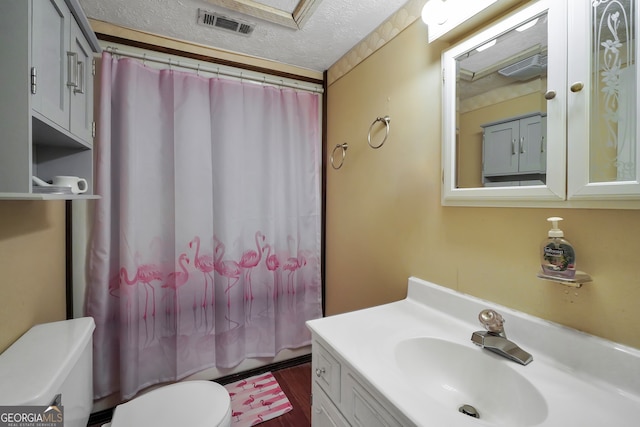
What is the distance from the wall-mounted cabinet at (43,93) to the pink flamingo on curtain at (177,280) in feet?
2.15

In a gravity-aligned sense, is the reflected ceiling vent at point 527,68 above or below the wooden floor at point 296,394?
above

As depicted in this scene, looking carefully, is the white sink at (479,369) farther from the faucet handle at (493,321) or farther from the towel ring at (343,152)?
Answer: the towel ring at (343,152)

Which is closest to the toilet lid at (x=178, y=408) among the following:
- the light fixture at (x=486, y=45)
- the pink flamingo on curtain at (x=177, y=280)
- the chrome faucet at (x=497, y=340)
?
the pink flamingo on curtain at (x=177, y=280)

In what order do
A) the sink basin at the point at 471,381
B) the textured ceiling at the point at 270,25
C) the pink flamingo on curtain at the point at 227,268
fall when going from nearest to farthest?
the sink basin at the point at 471,381, the textured ceiling at the point at 270,25, the pink flamingo on curtain at the point at 227,268

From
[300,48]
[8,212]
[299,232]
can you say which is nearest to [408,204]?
[299,232]

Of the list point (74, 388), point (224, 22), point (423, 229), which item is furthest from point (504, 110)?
point (74, 388)

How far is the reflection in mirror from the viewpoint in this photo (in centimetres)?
85

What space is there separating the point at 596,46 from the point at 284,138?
1.58 m

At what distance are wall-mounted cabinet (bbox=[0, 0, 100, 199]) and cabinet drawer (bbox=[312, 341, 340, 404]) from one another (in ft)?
3.29

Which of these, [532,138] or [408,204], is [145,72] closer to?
[408,204]

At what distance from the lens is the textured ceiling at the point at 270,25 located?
1.36 meters

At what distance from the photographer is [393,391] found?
0.69 meters

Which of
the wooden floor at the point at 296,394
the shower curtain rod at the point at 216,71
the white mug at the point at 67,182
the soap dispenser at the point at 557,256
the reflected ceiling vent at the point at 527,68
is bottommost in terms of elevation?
the wooden floor at the point at 296,394

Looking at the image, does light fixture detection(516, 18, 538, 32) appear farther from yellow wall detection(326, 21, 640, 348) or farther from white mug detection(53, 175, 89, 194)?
white mug detection(53, 175, 89, 194)
